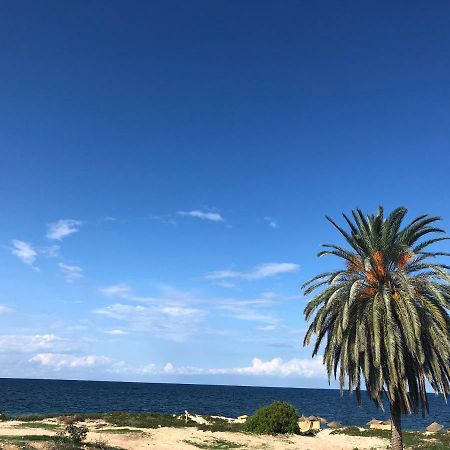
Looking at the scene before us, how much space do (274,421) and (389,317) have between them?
2263 cm

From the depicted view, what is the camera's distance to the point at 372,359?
2466 centimetres

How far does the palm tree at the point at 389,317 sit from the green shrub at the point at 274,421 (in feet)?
57.8

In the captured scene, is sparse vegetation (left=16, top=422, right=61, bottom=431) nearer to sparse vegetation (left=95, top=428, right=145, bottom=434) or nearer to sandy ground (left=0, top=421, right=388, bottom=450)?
sandy ground (left=0, top=421, right=388, bottom=450)

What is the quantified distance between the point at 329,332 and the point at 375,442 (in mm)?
20204

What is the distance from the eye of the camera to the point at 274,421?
42.2 meters

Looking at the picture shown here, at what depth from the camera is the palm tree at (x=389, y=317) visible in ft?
78.6

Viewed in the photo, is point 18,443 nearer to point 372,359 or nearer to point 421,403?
point 372,359

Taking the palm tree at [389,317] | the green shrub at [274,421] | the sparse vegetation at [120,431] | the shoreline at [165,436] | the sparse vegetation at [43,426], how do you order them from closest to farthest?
the palm tree at [389,317] → the shoreline at [165,436] → the sparse vegetation at [120,431] → the sparse vegetation at [43,426] → the green shrub at [274,421]

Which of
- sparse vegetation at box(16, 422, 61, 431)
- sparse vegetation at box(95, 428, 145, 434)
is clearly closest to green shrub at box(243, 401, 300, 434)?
sparse vegetation at box(95, 428, 145, 434)

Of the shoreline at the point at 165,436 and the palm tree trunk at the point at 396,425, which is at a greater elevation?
the palm tree trunk at the point at 396,425

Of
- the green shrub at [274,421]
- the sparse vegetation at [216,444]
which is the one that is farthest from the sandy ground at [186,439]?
the green shrub at [274,421]

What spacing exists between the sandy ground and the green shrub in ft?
5.04

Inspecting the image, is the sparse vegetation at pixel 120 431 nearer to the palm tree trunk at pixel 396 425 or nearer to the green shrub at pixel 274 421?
the green shrub at pixel 274 421

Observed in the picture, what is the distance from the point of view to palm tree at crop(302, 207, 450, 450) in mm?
23969
